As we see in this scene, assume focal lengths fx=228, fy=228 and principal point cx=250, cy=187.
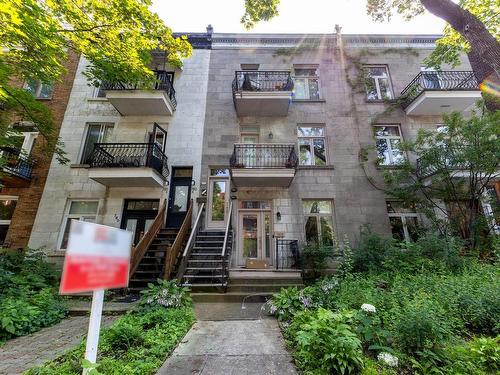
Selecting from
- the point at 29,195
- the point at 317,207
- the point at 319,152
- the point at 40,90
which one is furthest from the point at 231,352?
the point at 40,90

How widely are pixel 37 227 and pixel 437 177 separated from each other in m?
14.1

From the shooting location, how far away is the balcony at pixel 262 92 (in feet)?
29.7

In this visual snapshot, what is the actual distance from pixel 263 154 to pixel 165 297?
18.9 feet

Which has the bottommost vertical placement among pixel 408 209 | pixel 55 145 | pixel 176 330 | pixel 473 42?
pixel 176 330

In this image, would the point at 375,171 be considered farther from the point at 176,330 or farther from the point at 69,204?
the point at 69,204

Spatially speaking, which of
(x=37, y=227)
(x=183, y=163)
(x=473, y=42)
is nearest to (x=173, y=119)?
(x=183, y=163)

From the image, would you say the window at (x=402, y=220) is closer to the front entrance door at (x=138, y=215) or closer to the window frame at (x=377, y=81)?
the window frame at (x=377, y=81)

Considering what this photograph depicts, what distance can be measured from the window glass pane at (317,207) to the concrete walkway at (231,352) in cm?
524

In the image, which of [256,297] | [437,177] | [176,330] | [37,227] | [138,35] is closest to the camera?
[176,330]

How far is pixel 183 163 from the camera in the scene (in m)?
9.19

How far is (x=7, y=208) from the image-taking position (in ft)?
27.8

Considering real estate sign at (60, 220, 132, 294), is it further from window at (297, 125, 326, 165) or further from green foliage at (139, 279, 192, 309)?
window at (297, 125, 326, 165)

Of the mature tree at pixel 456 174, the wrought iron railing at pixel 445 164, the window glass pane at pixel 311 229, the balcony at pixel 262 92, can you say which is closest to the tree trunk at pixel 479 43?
the mature tree at pixel 456 174

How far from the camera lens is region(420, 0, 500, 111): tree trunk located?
4.96 m
